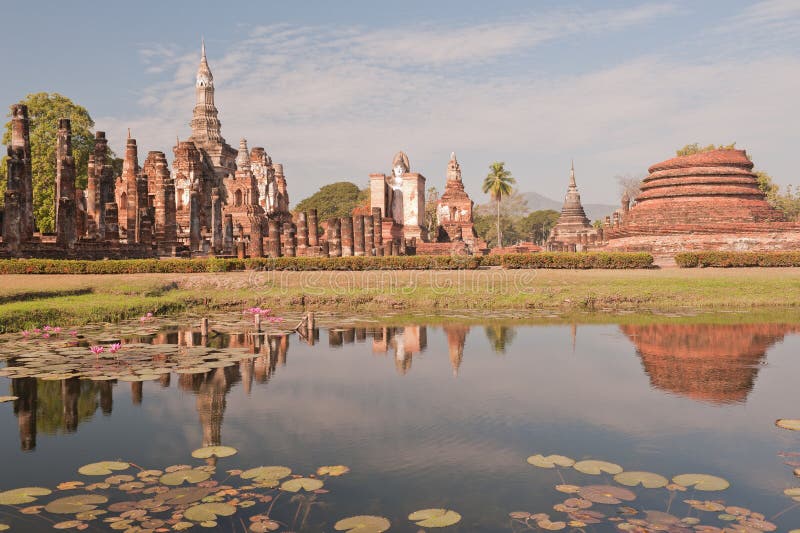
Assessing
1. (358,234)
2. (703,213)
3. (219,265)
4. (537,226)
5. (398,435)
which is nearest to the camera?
(398,435)

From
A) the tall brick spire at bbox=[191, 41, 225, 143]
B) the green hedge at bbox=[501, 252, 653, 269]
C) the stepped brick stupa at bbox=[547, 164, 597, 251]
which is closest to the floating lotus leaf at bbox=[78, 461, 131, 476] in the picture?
the green hedge at bbox=[501, 252, 653, 269]

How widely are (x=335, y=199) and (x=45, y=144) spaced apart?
4899 cm

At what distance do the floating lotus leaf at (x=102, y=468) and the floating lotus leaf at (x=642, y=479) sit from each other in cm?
411

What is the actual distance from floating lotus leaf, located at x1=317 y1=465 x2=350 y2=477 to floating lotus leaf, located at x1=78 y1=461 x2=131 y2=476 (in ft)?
5.43

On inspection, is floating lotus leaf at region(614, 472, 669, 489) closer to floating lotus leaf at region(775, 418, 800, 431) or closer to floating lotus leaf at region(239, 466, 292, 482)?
floating lotus leaf at region(775, 418, 800, 431)

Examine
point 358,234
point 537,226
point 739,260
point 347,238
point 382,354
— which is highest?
point 537,226

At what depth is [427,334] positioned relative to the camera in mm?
12719

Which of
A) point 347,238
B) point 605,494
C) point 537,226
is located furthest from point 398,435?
point 537,226

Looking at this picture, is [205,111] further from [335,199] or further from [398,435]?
[398,435]

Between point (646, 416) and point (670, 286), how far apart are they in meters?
12.6

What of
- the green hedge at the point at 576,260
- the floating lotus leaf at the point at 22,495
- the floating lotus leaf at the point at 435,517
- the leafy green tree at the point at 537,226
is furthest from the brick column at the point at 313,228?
the leafy green tree at the point at 537,226

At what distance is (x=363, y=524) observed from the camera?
4402 millimetres

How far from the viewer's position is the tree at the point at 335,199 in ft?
274

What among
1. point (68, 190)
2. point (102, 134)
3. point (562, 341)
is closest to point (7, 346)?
point (562, 341)
